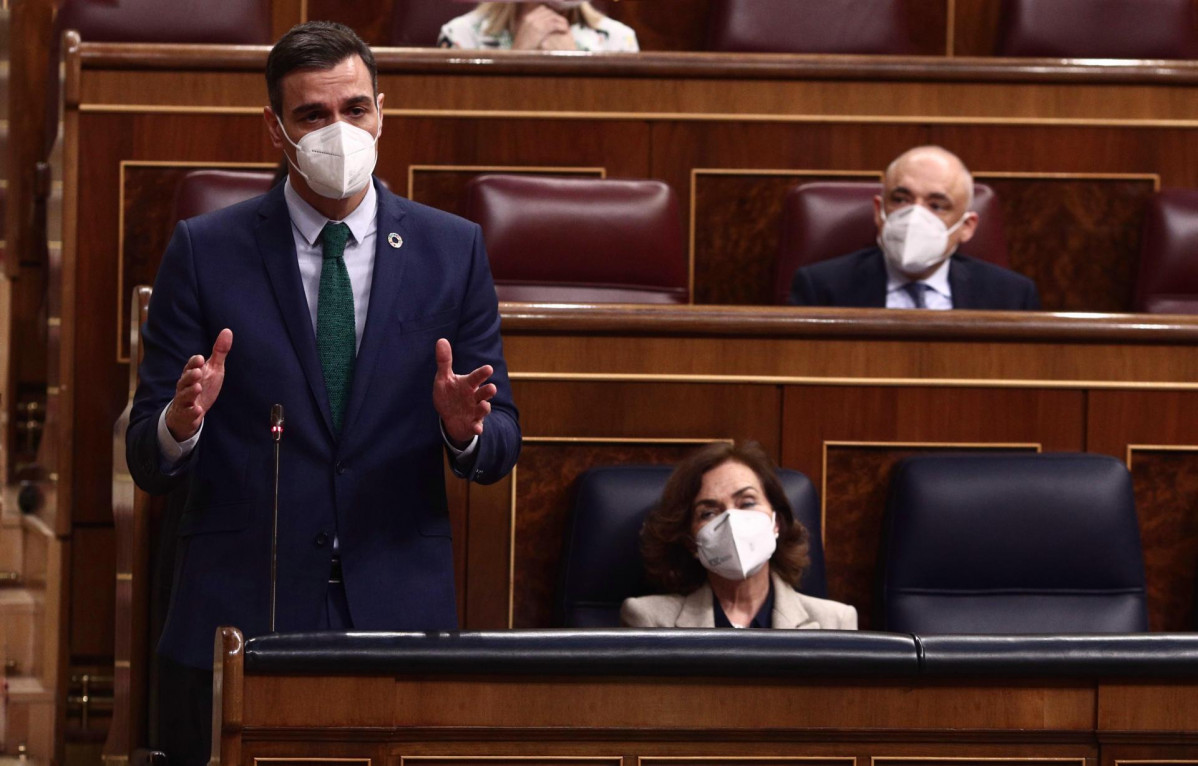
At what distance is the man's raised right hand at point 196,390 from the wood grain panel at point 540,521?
0.36 metres

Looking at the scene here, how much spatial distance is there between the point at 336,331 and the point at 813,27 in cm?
107

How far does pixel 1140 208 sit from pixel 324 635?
1.07 metres

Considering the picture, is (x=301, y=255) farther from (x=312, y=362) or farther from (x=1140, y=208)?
(x=1140, y=208)

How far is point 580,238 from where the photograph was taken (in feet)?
4.36

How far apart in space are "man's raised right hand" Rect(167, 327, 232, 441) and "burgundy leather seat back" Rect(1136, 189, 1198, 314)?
93cm

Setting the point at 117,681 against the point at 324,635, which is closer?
the point at 324,635

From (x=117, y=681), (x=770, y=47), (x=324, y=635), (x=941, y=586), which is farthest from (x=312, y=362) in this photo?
(x=770, y=47)

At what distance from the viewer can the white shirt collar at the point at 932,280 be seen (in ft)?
4.32

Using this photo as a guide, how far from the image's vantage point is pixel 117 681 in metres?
1.02

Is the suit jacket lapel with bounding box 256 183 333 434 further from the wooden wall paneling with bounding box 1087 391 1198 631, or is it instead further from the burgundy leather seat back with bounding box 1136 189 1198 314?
the burgundy leather seat back with bounding box 1136 189 1198 314

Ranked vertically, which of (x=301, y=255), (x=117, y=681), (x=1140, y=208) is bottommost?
(x=117, y=681)

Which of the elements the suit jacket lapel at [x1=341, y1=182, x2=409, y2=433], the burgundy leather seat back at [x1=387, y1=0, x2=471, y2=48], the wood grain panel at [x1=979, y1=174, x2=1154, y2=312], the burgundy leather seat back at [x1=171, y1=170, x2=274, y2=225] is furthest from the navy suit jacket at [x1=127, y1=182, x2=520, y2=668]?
the burgundy leather seat back at [x1=387, y1=0, x2=471, y2=48]

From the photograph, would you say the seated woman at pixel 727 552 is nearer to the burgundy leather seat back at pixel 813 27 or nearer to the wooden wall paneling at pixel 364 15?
the burgundy leather seat back at pixel 813 27

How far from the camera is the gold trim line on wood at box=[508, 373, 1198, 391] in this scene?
1079 mm
